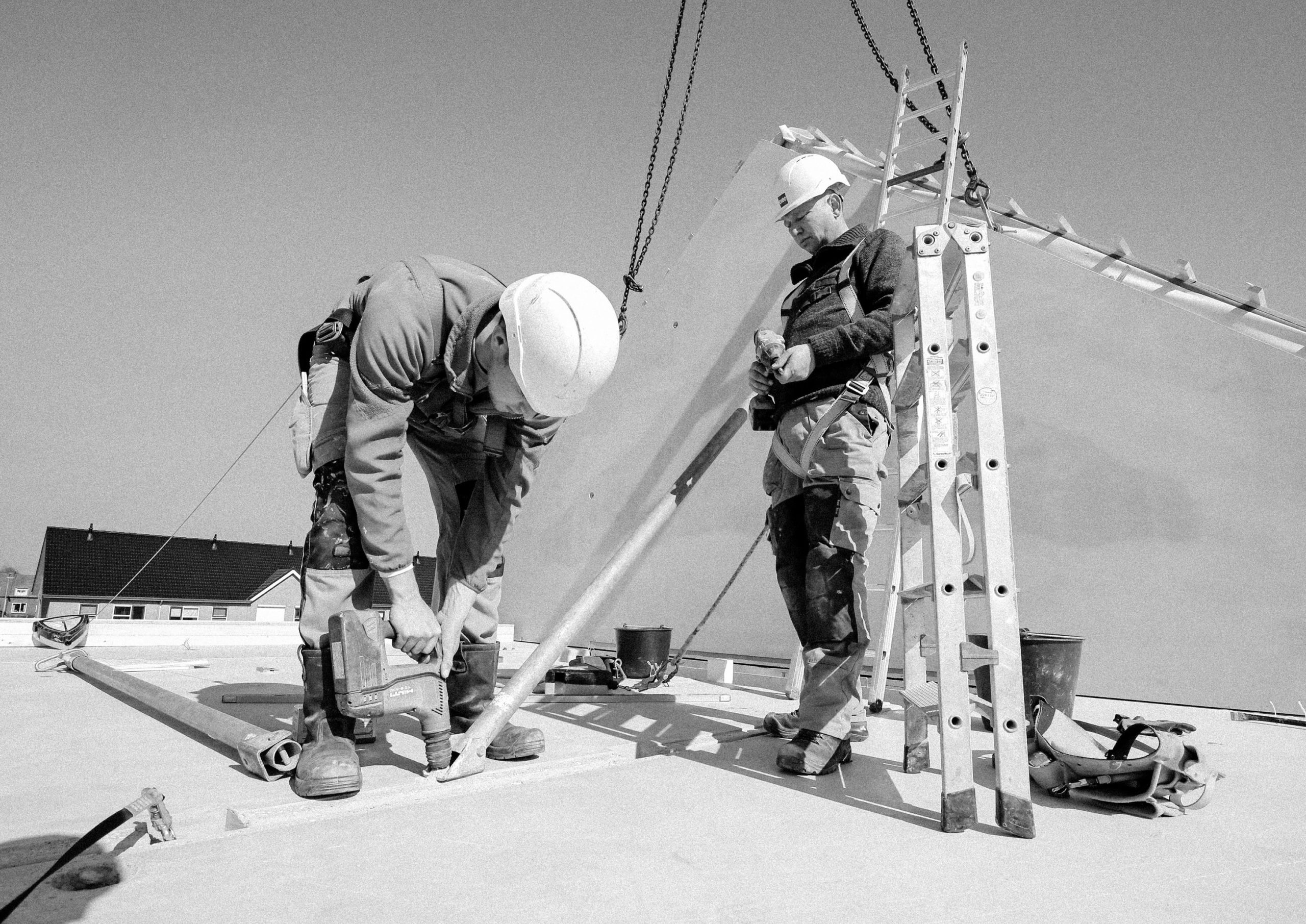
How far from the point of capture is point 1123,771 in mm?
1935

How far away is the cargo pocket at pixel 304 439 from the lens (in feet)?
7.57

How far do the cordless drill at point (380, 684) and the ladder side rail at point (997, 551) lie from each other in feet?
4.42

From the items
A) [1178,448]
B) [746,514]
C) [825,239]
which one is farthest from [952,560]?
[746,514]

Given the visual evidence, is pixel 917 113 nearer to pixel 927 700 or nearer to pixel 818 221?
pixel 818 221

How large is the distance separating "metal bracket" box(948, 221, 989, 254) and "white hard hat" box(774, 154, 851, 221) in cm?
74

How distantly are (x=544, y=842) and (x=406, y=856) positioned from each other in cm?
26

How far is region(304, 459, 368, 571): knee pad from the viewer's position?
7.15 feet

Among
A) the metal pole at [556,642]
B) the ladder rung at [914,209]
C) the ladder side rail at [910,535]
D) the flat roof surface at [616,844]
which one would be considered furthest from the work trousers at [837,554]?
the ladder rung at [914,209]

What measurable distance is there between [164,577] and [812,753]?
27.1 metres

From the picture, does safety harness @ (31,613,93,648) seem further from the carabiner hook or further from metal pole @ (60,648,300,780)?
the carabiner hook

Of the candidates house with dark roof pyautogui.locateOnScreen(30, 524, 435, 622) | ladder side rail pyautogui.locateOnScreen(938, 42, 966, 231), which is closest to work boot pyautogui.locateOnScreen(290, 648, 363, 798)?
ladder side rail pyautogui.locateOnScreen(938, 42, 966, 231)

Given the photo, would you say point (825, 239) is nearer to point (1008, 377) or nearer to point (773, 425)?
point (773, 425)

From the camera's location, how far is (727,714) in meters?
3.39

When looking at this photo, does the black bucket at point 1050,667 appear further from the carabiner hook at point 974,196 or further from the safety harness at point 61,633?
the safety harness at point 61,633
